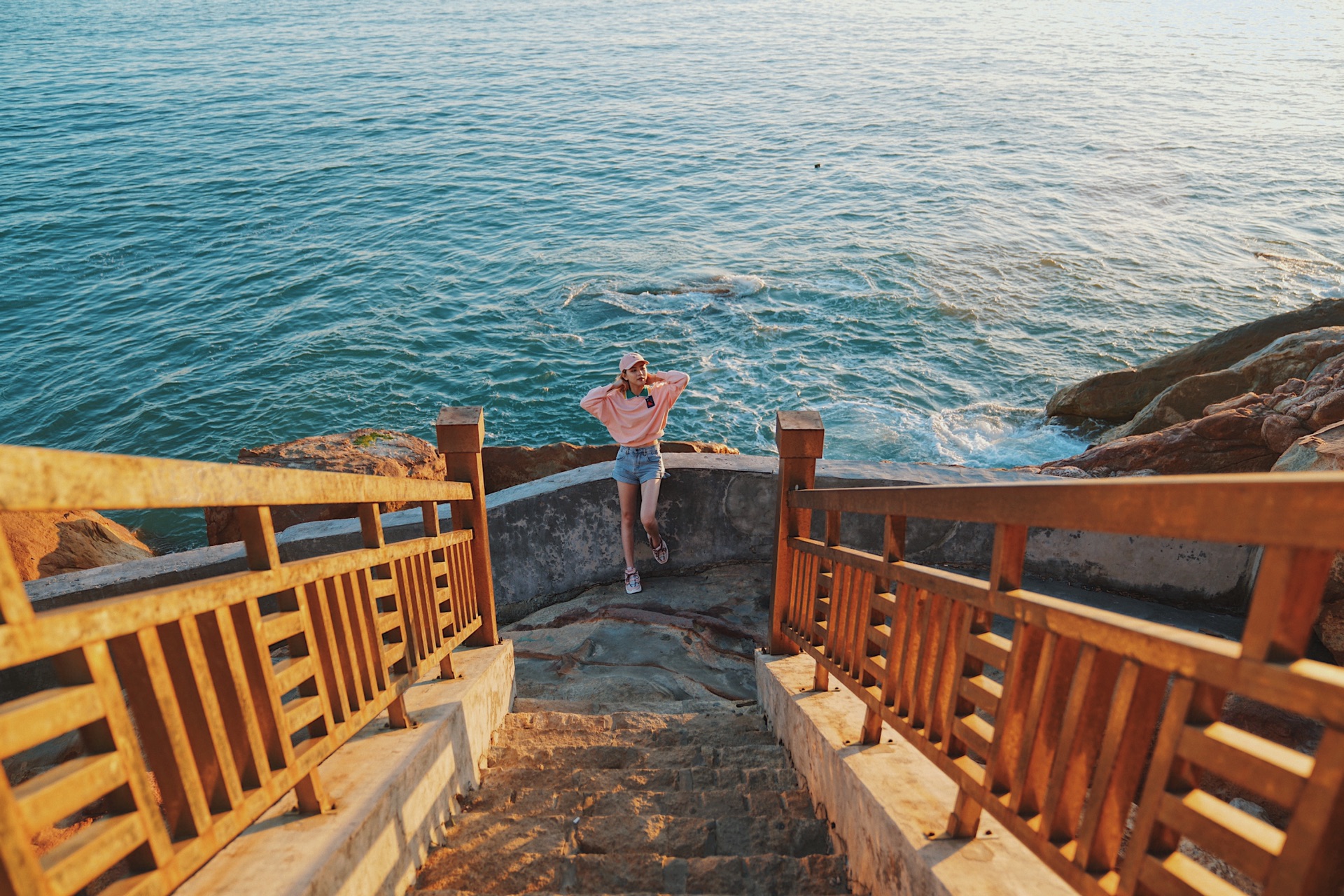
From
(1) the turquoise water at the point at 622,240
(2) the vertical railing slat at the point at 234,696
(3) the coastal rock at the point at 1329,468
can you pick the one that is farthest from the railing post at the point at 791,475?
(1) the turquoise water at the point at 622,240

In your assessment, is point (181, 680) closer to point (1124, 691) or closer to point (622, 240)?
point (1124, 691)

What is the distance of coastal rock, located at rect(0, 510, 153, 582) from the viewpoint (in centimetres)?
629

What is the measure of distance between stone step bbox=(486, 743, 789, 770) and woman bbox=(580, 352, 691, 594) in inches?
90.0

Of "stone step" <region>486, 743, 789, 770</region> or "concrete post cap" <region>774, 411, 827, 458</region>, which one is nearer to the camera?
"stone step" <region>486, 743, 789, 770</region>

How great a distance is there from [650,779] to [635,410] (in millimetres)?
2975

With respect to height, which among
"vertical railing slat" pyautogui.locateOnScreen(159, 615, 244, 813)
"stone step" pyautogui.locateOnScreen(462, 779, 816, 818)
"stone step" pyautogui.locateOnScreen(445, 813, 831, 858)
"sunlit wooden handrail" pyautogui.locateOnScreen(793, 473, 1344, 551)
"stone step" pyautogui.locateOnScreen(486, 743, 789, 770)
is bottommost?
"stone step" pyautogui.locateOnScreen(486, 743, 789, 770)

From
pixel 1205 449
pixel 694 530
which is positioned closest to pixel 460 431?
pixel 694 530

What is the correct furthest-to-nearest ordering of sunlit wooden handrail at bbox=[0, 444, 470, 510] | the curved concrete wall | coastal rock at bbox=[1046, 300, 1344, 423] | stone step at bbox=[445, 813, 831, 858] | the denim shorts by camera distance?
coastal rock at bbox=[1046, 300, 1344, 423] → the denim shorts → the curved concrete wall → stone step at bbox=[445, 813, 831, 858] → sunlit wooden handrail at bbox=[0, 444, 470, 510]

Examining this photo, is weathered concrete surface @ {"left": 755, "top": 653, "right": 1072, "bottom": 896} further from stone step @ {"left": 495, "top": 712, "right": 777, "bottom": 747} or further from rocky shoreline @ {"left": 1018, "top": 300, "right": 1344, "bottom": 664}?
rocky shoreline @ {"left": 1018, "top": 300, "right": 1344, "bottom": 664}

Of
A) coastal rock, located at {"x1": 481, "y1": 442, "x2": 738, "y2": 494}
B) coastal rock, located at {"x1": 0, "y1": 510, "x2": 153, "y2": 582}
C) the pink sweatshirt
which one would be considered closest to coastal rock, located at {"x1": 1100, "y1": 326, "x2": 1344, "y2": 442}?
coastal rock, located at {"x1": 481, "y1": 442, "x2": 738, "y2": 494}

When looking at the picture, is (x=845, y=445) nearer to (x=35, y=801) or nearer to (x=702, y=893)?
(x=702, y=893)

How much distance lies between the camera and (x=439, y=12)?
62.8 meters

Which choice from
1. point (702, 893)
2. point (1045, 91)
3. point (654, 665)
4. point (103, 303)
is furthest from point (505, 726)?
point (1045, 91)

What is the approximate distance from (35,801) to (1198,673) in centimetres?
193
